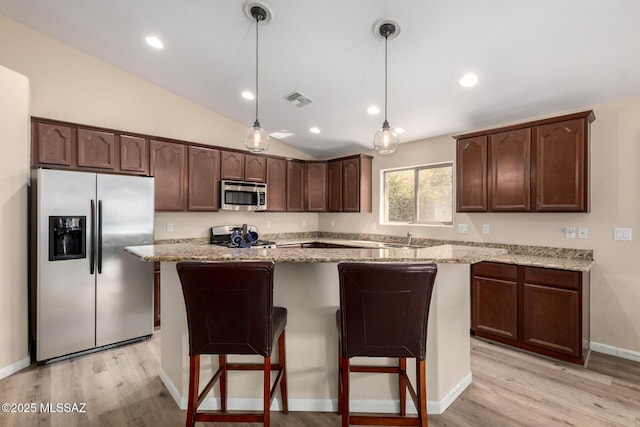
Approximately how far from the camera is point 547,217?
3277mm

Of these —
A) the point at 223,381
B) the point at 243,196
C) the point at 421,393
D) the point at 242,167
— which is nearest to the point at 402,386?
the point at 421,393

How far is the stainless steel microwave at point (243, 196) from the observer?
426 cm

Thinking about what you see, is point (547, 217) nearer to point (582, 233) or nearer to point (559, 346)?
point (582, 233)

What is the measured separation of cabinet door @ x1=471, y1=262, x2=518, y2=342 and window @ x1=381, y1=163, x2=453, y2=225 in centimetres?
103

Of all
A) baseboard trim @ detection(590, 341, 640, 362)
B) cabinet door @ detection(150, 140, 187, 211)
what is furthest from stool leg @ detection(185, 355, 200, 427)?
baseboard trim @ detection(590, 341, 640, 362)

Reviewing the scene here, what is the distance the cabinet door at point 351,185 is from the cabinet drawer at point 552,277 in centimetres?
248

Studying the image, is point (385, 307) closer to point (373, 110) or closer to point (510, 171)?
point (510, 171)

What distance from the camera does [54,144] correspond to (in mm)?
3061

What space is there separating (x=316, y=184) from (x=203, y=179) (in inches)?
76.4

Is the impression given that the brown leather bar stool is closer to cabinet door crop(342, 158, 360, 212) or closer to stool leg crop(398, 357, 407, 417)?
stool leg crop(398, 357, 407, 417)

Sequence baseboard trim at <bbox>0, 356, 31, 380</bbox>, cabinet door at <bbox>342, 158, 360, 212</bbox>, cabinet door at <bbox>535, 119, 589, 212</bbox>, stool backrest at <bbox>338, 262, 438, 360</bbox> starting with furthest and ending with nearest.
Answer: cabinet door at <bbox>342, 158, 360, 212</bbox> < cabinet door at <bbox>535, 119, 589, 212</bbox> < baseboard trim at <bbox>0, 356, 31, 380</bbox> < stool backrest at <bbox>338, 262, 438, 360</bbox>

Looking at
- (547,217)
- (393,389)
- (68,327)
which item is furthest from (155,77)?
(547,217)

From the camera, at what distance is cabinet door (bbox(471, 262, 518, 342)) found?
3.06 metres

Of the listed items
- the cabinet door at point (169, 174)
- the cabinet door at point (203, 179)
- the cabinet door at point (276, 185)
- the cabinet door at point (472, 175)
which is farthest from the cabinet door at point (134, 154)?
the cabinet door at point (472, 175)
